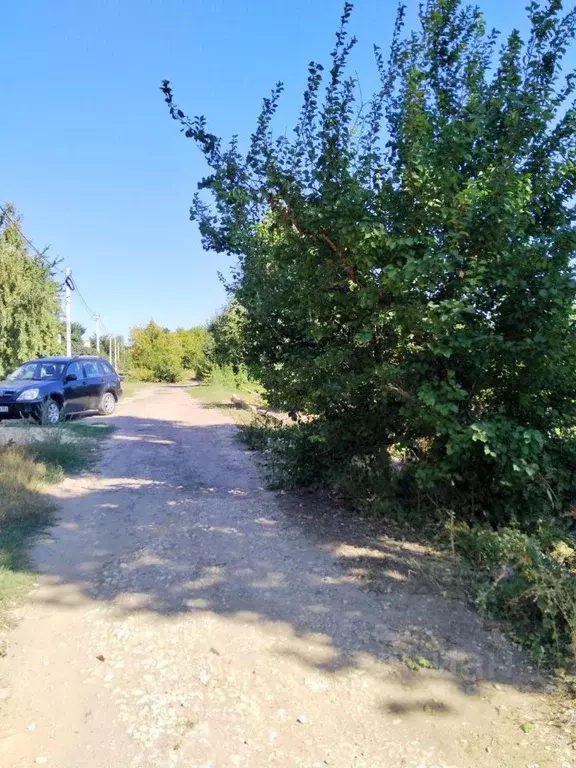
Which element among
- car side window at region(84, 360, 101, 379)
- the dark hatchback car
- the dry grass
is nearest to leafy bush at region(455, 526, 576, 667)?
the dry grass

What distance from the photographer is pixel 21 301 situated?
22.5 m

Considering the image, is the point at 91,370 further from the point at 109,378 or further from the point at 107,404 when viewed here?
the point at 107,404

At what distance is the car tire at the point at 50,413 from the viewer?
43.4 ft

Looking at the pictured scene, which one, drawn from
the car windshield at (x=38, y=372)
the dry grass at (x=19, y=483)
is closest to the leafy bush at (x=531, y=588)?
the dry grass at (x=19, y=483)

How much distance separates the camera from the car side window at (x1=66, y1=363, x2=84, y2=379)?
1491cm

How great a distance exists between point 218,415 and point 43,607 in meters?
14.2

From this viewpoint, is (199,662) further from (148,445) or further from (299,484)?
(148,445)

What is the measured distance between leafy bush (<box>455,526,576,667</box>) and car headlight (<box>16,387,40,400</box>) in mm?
11112

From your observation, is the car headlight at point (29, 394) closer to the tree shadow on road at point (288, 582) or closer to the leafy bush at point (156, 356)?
the tree shadow on road at point (288, 582)

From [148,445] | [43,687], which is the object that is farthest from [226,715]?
[148,445]

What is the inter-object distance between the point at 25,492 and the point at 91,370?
10034 millimetres

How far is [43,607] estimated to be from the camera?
4.15 metres

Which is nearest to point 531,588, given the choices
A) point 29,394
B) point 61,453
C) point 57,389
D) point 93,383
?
point 61,453

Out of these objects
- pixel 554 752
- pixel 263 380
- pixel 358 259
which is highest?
pixel 358 259
